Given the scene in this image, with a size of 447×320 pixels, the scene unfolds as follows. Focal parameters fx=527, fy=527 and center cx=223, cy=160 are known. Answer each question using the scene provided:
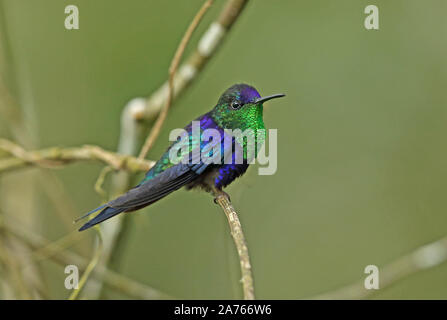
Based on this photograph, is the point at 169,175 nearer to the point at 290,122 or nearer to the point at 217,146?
the point at 217,146

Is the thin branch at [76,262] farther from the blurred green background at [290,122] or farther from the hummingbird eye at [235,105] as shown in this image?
the blurred green background at [290,122]


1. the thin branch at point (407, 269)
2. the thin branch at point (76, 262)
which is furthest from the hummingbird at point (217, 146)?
the thin branch at point (407, 269)

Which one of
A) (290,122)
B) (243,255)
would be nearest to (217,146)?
(243,255)

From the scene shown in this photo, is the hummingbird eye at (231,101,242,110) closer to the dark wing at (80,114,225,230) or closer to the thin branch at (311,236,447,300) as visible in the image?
the dark wing at (80,114,225,230)

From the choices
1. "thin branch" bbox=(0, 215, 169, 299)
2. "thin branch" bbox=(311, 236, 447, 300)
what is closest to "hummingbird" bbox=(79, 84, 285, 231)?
"thin branch" bbox=(0, 215, 169, 299)

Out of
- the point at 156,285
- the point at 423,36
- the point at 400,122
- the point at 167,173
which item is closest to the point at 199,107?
the point at 156,285

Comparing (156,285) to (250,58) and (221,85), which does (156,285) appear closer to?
(221,85)
